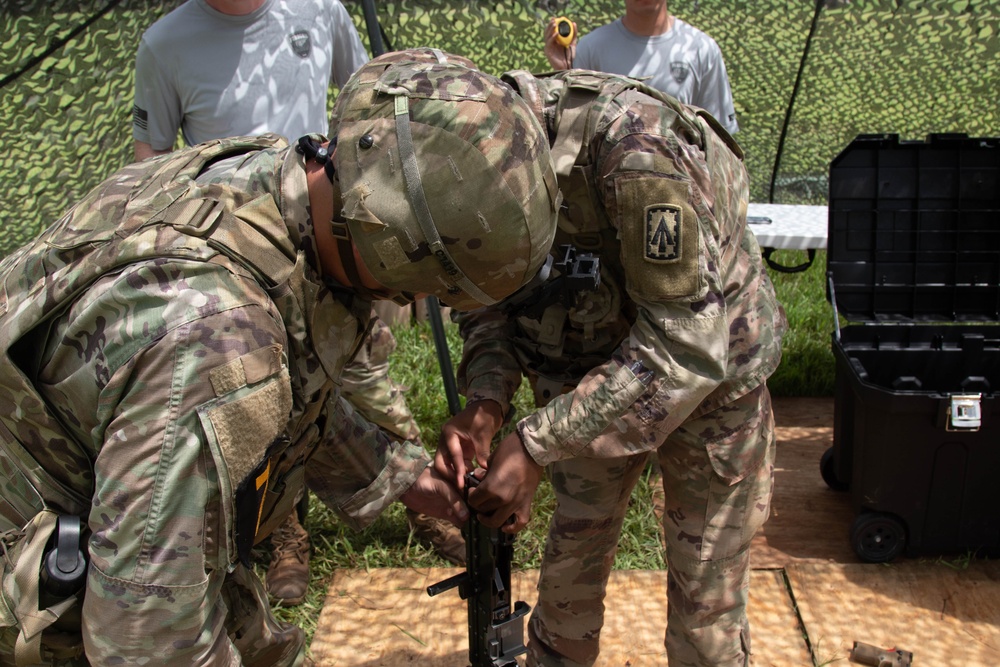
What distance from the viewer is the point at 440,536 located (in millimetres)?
3512

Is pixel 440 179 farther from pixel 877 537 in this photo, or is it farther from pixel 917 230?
pixel 917 230

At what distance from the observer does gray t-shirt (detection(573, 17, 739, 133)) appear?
3.80 meters

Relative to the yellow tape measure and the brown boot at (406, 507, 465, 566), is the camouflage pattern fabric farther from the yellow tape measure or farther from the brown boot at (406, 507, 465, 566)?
the yellow tape measure

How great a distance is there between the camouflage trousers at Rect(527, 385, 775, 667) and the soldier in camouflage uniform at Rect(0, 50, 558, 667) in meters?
0.84

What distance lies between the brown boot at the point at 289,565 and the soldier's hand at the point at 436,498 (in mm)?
1176

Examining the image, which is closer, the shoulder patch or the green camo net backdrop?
the shoulder patch

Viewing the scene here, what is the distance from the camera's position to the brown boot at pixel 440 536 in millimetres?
3479

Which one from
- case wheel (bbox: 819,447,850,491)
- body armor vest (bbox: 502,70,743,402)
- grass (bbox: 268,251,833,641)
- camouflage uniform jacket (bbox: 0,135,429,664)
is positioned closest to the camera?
camouflage uniform jacket (bbox: 0,135,429,664)

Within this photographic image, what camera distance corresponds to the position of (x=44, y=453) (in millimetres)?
1507

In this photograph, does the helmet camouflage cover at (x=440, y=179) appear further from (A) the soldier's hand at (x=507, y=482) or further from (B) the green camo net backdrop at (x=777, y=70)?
(B) the green camo net backdrop at (x=777, y=70)

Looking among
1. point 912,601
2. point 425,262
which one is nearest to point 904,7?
point 912,601

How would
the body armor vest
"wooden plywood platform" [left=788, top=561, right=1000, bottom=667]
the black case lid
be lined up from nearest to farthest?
the body armor vest
"wooden plywood platform" [left=788, top=561, right=1000, bottom=667]
the black case lid

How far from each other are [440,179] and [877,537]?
2589 millimetres

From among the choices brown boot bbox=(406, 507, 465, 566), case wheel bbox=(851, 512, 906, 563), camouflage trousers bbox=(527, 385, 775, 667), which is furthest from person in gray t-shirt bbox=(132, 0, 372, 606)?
case wheel bbox=(851, 512, 906, 563)
